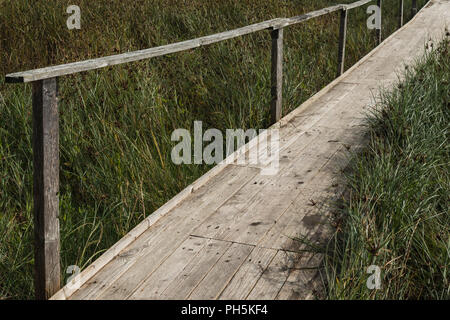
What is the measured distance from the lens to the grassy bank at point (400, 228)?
8.40 ft

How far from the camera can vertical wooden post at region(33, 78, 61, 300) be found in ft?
8.03

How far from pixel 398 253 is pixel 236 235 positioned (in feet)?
2.54

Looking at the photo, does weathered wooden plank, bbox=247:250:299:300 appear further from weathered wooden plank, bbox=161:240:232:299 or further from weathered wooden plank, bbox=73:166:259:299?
weathered wooden plank, bbox=73:166:259:299

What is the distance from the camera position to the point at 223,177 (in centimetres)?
385

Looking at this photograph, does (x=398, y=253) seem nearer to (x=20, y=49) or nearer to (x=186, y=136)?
(x=186, y=136)

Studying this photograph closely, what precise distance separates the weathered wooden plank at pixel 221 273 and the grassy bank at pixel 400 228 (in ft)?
1.31

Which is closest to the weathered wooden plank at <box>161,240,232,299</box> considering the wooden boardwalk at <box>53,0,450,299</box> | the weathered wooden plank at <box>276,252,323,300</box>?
the wooden boardwalk at <box>53,0,450,299</box>

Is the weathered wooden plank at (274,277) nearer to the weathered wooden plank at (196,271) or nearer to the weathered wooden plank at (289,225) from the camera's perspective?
the weathered wooden plank at (289,225)

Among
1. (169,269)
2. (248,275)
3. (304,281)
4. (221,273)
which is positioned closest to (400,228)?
(304,281)

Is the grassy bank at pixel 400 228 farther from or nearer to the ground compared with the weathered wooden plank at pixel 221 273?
farther from the ground

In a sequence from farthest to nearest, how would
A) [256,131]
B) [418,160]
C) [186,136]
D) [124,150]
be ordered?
[256,131]
[186,136]
[124,150]
[418,160]

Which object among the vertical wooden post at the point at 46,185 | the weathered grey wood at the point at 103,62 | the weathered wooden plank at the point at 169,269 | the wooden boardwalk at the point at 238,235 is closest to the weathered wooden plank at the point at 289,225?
the wooden boardwalk at the point at 238,235
